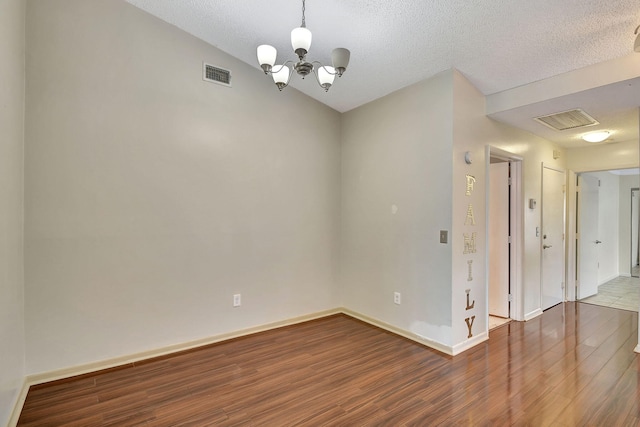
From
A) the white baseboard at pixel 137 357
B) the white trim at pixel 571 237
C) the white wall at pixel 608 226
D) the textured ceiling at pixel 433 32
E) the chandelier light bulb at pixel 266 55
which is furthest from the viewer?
the white wall at pixel 608 226

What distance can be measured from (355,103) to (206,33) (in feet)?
6.14

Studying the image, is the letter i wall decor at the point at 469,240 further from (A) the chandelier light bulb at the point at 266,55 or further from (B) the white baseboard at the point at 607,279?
(B) the white baseboard at the point at 607,279

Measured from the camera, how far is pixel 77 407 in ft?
6.98

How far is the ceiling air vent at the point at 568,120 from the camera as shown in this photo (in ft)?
10.8

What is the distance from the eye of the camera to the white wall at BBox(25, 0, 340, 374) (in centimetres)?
243

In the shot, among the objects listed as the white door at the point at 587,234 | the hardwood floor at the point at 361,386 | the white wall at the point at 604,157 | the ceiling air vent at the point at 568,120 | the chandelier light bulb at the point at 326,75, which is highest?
the chandelier light bulb at the point at 326,75

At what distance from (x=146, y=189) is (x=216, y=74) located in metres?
1.40

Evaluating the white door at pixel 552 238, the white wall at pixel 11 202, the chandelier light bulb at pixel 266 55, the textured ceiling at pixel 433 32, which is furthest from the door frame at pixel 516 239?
the white wall at pixel 11 202

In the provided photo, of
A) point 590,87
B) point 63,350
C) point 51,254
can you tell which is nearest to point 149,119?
point 51,254

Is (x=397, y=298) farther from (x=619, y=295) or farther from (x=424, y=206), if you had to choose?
(x=619, y=295)

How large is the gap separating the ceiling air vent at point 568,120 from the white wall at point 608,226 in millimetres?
2722

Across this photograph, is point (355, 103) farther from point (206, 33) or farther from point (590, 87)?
point (590, 87)

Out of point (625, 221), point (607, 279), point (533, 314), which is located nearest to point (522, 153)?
point (533, 314)

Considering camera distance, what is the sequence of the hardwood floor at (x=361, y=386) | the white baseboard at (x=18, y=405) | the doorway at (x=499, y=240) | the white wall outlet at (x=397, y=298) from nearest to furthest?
1. the white baseboard at (x=18, y=405)
2. the hardwood floor at (x=361, y=386)
3. the white wall outlet at (x=397, y=298)
4. the doorway at (x=499, y=240)
